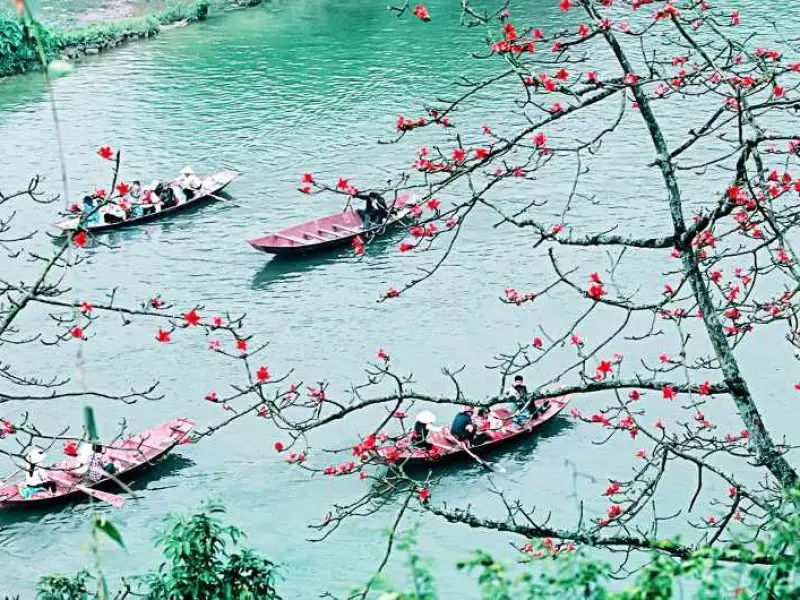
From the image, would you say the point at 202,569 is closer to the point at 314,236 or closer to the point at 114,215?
the point at 314,236

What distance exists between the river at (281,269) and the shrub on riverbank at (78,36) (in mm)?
661

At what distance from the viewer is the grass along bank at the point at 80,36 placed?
35.8 m

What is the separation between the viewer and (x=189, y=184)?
86.1 ft

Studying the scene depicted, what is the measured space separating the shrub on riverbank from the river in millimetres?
661

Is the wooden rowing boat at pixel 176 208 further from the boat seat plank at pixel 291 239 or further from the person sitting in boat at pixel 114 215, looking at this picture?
the boat seat plank at pixel 291 239

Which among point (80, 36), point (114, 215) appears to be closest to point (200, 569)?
point (114, 215)

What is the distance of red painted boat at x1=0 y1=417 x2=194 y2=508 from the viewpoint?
16156 millimetres

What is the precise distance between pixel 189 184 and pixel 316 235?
405cm

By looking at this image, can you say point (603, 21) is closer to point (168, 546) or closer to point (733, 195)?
point (733, 195)

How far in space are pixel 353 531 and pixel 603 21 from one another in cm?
879

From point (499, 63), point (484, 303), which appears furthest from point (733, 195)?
point (499, 63)

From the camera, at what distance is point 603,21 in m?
8.41

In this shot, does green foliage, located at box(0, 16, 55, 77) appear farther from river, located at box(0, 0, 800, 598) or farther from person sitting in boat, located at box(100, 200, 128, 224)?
person sitting in boat, located at box(100, 200, 128, 224)

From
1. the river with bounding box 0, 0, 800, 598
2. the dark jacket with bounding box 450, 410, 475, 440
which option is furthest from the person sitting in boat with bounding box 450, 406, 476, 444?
the river with bounding box 0, 0, 800, 598
